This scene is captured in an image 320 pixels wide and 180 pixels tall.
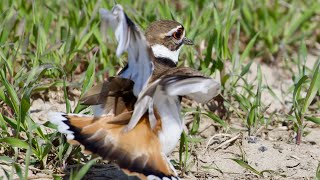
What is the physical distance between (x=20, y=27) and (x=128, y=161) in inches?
89.7

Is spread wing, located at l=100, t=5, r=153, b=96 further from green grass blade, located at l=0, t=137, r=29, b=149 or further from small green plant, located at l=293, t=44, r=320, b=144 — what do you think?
small green plant, located at l=293, t=44, r=320, b=144

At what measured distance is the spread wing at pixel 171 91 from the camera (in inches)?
145

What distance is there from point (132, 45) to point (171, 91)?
0.98 feet

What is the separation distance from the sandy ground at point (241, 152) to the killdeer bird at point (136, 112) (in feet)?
1.72

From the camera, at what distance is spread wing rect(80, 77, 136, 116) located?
13.3 ft

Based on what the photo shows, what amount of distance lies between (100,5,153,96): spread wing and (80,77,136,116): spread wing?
8 cm

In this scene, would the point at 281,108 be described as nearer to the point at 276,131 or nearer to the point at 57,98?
the point at 276,131

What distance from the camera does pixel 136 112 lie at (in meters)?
3.84

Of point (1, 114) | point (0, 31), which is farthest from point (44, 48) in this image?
point (1, 114)

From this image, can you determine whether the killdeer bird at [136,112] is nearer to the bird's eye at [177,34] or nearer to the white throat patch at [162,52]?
the white throat patch at [162,52]

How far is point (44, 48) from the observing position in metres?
5.39

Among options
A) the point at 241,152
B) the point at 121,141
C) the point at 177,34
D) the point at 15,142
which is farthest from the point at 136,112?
the point at 241,152

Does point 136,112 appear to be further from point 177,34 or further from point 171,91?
point 177,34

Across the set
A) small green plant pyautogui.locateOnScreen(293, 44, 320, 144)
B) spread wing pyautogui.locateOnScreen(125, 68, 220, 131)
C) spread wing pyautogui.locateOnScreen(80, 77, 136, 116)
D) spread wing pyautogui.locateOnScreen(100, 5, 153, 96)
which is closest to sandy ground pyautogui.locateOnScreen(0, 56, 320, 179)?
small green plant pyautogui.locateOnScreen(293, 44, 320, 144)
